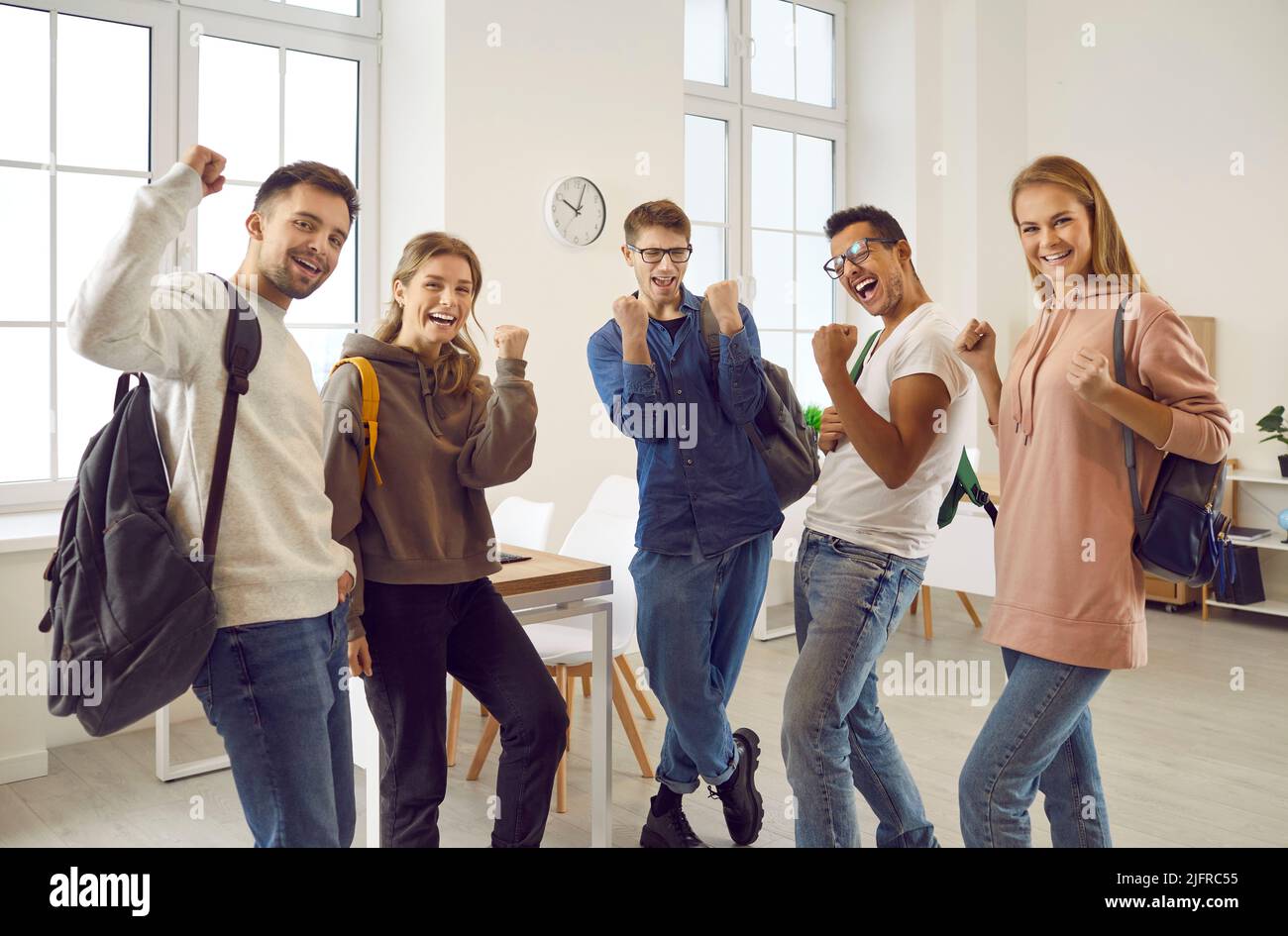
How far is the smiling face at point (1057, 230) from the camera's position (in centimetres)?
173

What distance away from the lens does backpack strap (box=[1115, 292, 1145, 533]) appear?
164 cm

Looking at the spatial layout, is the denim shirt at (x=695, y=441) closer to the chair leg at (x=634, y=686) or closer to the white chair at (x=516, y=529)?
the white chair at (x=516, y=529)

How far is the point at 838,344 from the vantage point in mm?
1989

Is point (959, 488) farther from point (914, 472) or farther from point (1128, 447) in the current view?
point (1128, 447)

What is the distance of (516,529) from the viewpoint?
3.57 metres

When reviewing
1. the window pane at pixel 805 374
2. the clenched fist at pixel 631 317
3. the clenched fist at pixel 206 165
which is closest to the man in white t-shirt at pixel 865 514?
the clenched fist at pixel 631 317

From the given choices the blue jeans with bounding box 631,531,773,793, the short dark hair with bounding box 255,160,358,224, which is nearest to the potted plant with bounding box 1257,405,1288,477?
the blue jeans with bounding box 631,531,773,793

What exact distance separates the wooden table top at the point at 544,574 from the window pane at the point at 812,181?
3.83 meters

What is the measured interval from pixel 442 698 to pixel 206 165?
102cm

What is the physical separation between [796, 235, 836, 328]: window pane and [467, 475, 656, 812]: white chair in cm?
273

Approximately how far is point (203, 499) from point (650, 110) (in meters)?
3.72

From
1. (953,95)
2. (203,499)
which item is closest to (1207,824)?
(203,499)

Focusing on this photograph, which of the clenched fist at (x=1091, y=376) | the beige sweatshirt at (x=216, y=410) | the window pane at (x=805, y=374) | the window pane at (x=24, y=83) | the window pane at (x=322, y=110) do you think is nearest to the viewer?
the beige sweatshirt at (x=216, y=410)

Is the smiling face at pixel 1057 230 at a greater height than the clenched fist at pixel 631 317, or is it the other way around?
the smiling face at pixel 1057 230
